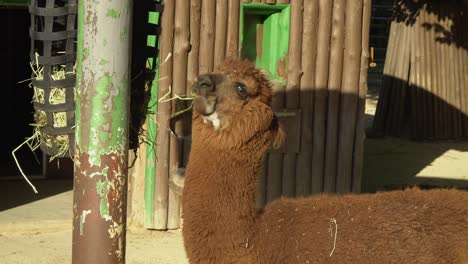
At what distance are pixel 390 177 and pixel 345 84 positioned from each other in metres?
3.52

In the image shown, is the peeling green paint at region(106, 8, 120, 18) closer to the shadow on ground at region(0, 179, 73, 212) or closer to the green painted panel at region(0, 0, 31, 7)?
the green painted panel at region(0, 0, 31, 7)

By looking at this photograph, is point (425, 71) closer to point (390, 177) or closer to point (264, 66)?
point (390, 177)

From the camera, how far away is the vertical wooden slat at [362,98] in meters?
9.23

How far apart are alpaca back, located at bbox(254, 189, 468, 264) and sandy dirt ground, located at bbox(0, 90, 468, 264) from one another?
367 centimetres

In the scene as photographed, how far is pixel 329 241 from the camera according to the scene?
13.7ft

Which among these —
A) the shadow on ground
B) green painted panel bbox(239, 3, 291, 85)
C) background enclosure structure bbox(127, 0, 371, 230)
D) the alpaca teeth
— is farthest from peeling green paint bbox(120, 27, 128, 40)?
the shadow on ground

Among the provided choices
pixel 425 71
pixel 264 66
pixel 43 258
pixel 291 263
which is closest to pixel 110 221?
pixel 291 263

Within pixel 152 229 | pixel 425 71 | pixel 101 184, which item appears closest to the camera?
pixel 101 184

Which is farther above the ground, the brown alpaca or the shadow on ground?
the brown alpaca

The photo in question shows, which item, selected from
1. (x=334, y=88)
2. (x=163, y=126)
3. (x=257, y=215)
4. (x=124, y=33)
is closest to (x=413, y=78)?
(x=334, y=88)

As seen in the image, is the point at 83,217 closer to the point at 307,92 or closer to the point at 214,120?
the point at 214,120

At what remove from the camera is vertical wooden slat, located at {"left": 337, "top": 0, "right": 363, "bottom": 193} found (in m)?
9.14

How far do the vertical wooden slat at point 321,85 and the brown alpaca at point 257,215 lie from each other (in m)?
4.75

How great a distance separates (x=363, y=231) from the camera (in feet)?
14.0
